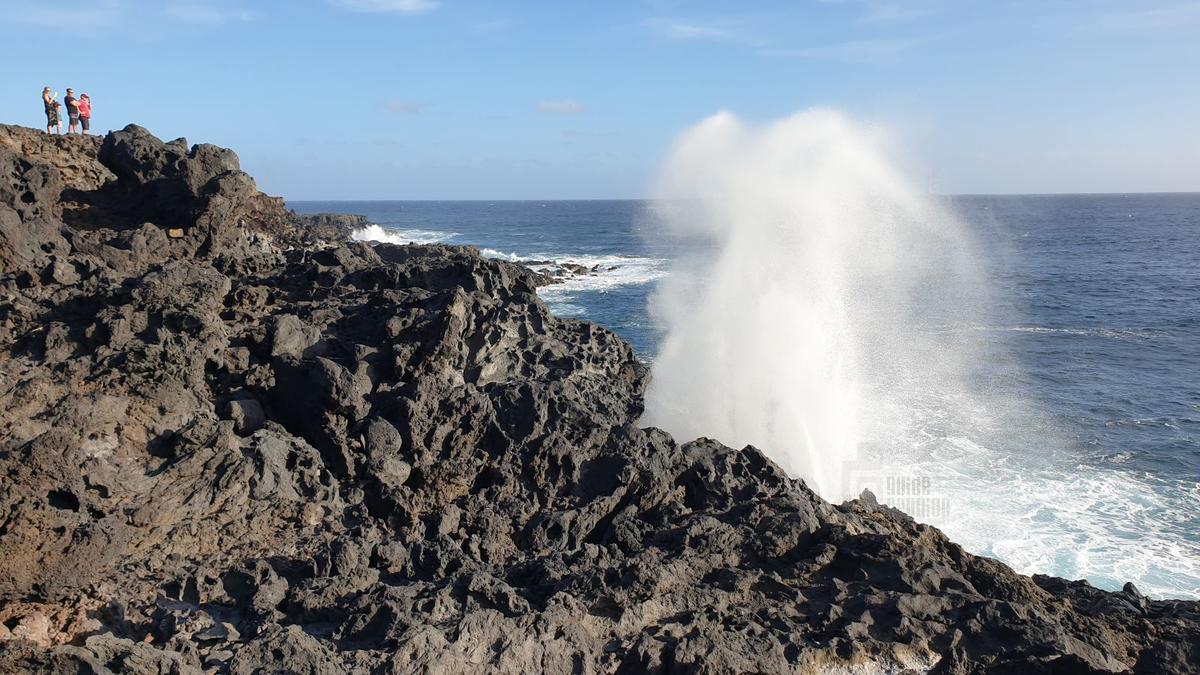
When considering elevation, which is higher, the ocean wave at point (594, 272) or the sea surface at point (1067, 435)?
the ocean wave at point (594, 272)

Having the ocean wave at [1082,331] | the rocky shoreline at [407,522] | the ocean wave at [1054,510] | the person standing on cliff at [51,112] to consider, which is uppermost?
the person standing on cliff at [51,112]

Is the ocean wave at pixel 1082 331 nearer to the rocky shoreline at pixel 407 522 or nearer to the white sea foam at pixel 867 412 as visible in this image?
the white sea foam at pixel 867 412

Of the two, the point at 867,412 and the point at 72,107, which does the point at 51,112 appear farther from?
the point at 867,412

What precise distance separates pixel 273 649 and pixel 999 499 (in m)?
14.3

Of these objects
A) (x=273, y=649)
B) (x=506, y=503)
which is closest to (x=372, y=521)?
(x=506, y=503)

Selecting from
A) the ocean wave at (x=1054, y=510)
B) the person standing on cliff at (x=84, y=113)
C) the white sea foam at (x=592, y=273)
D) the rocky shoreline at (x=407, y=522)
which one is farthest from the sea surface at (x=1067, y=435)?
the person standing on cliff at (x=84, y=113)

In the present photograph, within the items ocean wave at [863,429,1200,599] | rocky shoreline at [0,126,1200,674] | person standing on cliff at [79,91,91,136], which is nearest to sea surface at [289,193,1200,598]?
ocean wave at [863,429,1200,599]

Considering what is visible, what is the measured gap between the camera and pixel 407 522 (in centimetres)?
996

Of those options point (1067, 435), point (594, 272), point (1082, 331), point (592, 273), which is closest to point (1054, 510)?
point (1067, 435)

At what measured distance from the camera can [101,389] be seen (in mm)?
9852

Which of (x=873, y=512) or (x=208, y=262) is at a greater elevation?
(x=208, y=262)

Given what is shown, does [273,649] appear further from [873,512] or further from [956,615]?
[873,512]

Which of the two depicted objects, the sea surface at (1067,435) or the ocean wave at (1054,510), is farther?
the sea surface at (1067,435)

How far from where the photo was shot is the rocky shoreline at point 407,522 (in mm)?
7191
